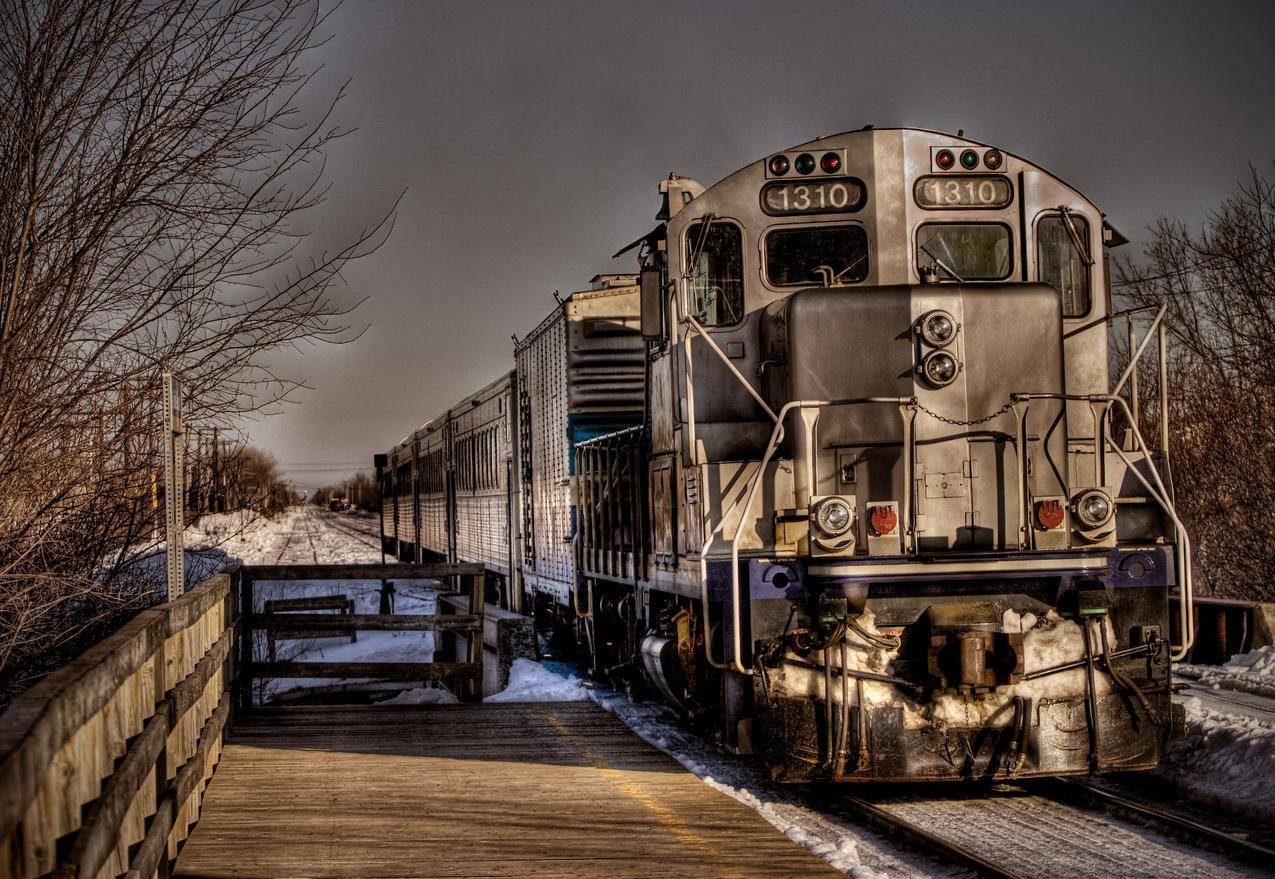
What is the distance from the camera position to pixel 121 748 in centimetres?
465

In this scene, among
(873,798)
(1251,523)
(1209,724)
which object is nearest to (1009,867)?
(873,798)

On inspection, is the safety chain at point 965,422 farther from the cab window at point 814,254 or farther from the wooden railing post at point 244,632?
the wooden railing post at point 244,632

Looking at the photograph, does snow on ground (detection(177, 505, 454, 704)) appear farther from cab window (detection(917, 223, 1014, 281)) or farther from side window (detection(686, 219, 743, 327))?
cab window (detection(917, 223, 1014, 281))

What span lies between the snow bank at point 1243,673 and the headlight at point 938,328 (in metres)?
5.95

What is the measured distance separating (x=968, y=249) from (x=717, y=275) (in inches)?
67.3

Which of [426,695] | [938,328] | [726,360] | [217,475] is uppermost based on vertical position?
Result: [938,328]

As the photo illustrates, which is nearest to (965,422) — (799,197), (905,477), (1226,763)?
(905,477)

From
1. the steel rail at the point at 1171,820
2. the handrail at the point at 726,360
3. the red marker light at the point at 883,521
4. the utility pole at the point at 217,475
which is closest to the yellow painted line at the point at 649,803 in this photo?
the red marker light at the point at 883,521

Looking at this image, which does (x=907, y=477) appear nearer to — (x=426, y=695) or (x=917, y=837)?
(x=917, y=837)

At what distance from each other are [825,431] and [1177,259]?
1698 centimetres

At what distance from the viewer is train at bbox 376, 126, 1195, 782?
714cm

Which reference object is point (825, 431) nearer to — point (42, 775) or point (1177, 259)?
point (42, 775)

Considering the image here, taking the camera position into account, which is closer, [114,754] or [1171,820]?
[114,754]

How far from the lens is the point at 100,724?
4.16 metres
